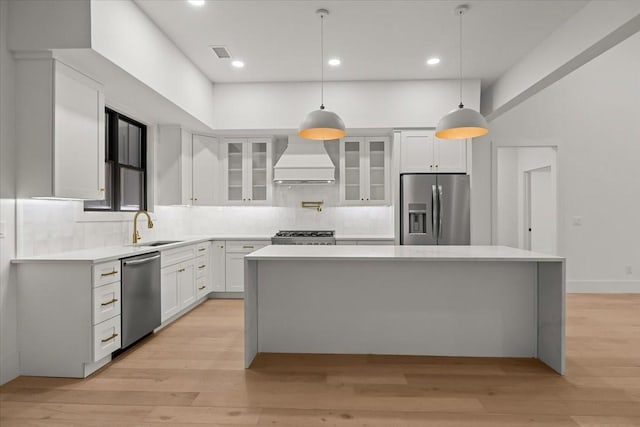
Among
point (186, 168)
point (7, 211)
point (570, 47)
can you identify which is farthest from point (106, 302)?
point (570, 47)

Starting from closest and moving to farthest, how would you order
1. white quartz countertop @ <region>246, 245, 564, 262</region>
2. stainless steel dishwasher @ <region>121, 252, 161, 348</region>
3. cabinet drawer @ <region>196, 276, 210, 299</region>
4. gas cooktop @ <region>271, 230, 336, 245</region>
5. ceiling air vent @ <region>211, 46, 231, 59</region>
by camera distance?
white quartz countertop @ <region>246, 245, 564, 262</region> → stainless steel dishwasher @ <region>121, 252, 161, 348</region> → ceiling air vent @ <region>211, 46, 231, 59</region> → cabinet drawer @ <region>196, 276, 210, 299</region> → gas cooktop @ <region>271, 230, 336, 245</region>

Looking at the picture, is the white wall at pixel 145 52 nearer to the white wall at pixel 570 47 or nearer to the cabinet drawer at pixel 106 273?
the cabinet drawer at pixel 106 273

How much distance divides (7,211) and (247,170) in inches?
125

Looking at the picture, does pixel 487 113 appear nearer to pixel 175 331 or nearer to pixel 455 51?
pixel 455 51

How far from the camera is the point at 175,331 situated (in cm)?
394

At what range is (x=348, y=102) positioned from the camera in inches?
204

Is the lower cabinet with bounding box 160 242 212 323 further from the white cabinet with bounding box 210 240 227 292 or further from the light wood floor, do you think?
the light wood floor

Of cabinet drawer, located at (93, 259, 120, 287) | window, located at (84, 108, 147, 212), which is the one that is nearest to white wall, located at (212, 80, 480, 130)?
window, located at (84, 108, 147, 212)

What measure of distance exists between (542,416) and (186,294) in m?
3.67

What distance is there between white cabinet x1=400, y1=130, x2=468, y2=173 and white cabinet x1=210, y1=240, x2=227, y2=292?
8.90 ft

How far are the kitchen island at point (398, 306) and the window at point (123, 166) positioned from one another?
208 cm

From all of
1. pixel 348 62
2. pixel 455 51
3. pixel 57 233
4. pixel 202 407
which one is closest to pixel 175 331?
pixel 57 233

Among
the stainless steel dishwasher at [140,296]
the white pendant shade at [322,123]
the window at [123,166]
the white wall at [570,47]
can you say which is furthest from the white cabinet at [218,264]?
the white wall at [570,47]

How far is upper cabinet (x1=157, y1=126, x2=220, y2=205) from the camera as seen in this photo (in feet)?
17.0
